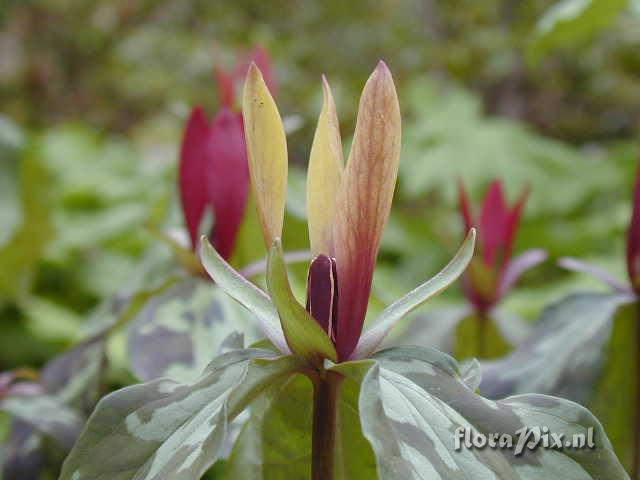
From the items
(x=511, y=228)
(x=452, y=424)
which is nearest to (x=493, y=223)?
(x=511, y=228)

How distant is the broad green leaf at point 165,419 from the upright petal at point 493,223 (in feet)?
1.52

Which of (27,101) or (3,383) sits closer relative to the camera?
(3,383)

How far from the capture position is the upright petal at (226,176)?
2.20ft

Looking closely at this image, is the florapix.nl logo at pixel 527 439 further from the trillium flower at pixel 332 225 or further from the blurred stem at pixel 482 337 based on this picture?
the blurred stem at pixel 482 337

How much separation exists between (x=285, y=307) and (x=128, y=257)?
1.73 m

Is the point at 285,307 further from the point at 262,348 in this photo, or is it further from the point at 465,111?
the point at 465,111

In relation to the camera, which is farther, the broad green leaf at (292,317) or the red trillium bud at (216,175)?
the red trillium bud at (216,175)

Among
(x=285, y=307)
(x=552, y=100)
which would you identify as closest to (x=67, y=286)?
(x=285, y=307)

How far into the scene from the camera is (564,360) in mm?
600

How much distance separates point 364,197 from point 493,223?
0.46 meters

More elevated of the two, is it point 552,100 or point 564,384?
point 564,384

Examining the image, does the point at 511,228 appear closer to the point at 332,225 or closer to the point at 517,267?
the point at 517,267

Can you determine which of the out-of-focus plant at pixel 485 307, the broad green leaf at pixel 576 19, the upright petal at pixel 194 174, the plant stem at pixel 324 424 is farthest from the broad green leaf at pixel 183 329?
the broad green leaf at pixel 576 19

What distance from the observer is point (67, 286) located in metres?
1.99
